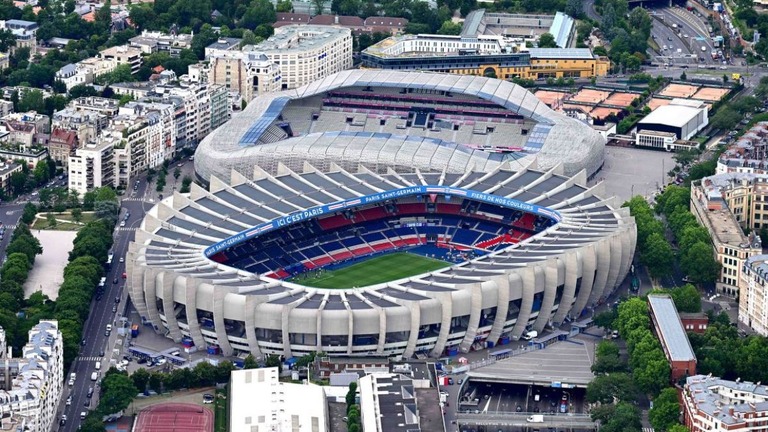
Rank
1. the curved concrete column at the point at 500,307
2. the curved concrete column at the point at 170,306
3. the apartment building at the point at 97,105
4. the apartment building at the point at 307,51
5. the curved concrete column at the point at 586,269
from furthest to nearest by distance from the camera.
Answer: the apartment building at the point at 307,51, the apartment building at the point at 97,105, the curved concrete column at the point at 586,269, the curved concrete column at the point at 170,306, the curved concrete column at the point at 500,307

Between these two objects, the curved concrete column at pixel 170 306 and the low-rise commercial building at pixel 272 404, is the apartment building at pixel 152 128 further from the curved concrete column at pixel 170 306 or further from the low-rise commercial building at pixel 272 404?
the low-rise commercial building at pixel 272 404

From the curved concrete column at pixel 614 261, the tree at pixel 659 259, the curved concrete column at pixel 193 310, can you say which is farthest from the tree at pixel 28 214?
the tree at pixel 659 259

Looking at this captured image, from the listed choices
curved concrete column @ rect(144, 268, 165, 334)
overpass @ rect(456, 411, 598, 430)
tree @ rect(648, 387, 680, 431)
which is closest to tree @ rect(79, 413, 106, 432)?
curved concrete column @ rect(144, 268, 165, 334)

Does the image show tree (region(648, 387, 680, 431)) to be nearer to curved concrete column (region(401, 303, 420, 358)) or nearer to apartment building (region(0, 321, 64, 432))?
curved concrete column (region(401, 303, 420, 358))

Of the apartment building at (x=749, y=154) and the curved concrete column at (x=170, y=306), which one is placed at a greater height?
the apartment building at (x=749, y=154)

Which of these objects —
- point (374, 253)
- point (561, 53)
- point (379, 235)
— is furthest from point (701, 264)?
point (561, 53)

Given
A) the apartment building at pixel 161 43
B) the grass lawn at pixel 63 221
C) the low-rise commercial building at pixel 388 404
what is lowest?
the grass lawn at pixel 63 221

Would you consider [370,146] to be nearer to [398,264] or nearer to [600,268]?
[398,264]
